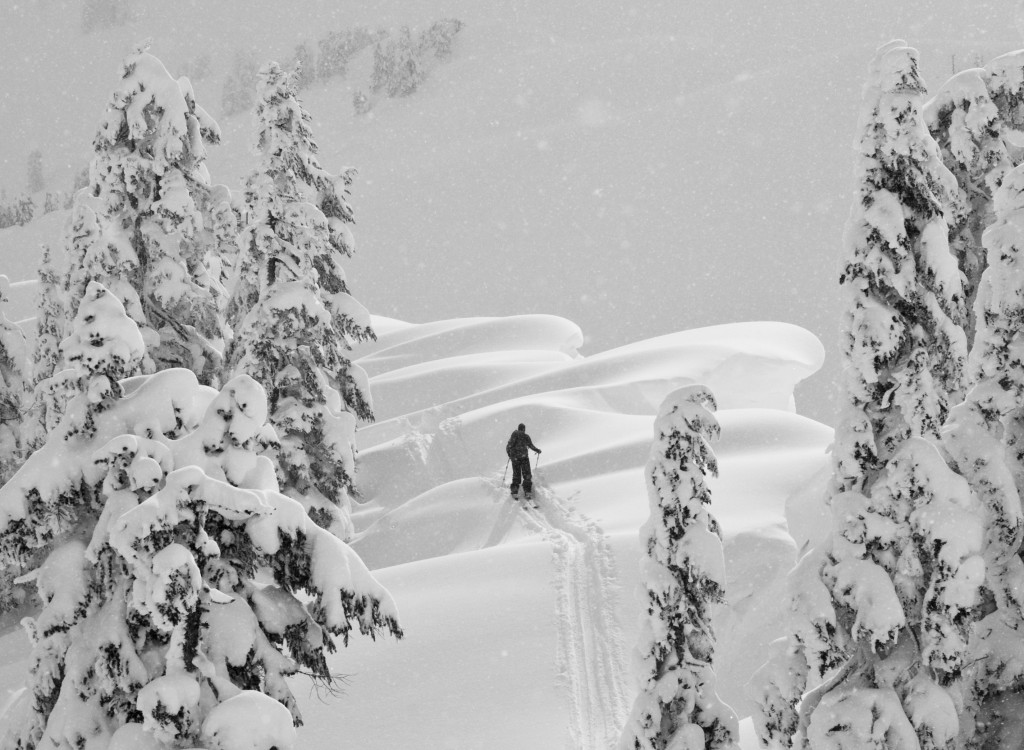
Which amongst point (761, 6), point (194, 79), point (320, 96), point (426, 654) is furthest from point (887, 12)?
point (426, 654)

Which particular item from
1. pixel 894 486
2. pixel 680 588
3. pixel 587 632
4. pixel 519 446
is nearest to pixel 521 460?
pixel 519 446

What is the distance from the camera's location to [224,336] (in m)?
16.7

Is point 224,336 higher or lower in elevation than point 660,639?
higher

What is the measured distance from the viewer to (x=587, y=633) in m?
14.0

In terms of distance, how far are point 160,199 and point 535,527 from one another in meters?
8.86

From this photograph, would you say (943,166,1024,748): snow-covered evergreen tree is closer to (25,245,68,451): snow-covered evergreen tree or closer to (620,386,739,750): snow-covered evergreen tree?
(620,386,739,750): snow-covered evergreen tree

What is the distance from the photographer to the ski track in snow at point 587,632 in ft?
39.4

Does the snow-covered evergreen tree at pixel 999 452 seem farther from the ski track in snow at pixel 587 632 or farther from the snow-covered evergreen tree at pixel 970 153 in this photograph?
the ski track in snow at pixel 587 632

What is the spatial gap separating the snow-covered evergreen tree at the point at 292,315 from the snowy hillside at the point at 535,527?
2327 mm

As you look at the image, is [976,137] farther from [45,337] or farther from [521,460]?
[45,337]

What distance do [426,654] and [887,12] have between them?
70.7 meters

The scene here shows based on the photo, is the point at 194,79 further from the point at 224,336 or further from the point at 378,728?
the point at 378,728

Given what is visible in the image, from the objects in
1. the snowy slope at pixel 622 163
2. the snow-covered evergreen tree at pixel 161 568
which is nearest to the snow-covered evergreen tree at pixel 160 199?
the snow-covered evergreen tree at pixel 161 568

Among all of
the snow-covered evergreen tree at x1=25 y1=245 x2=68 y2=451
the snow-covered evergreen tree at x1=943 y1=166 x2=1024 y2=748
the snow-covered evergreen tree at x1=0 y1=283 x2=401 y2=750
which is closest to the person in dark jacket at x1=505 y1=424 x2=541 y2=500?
the snow-covered evergreen tree at x1=25 y1=245 x2=68 y2=451
